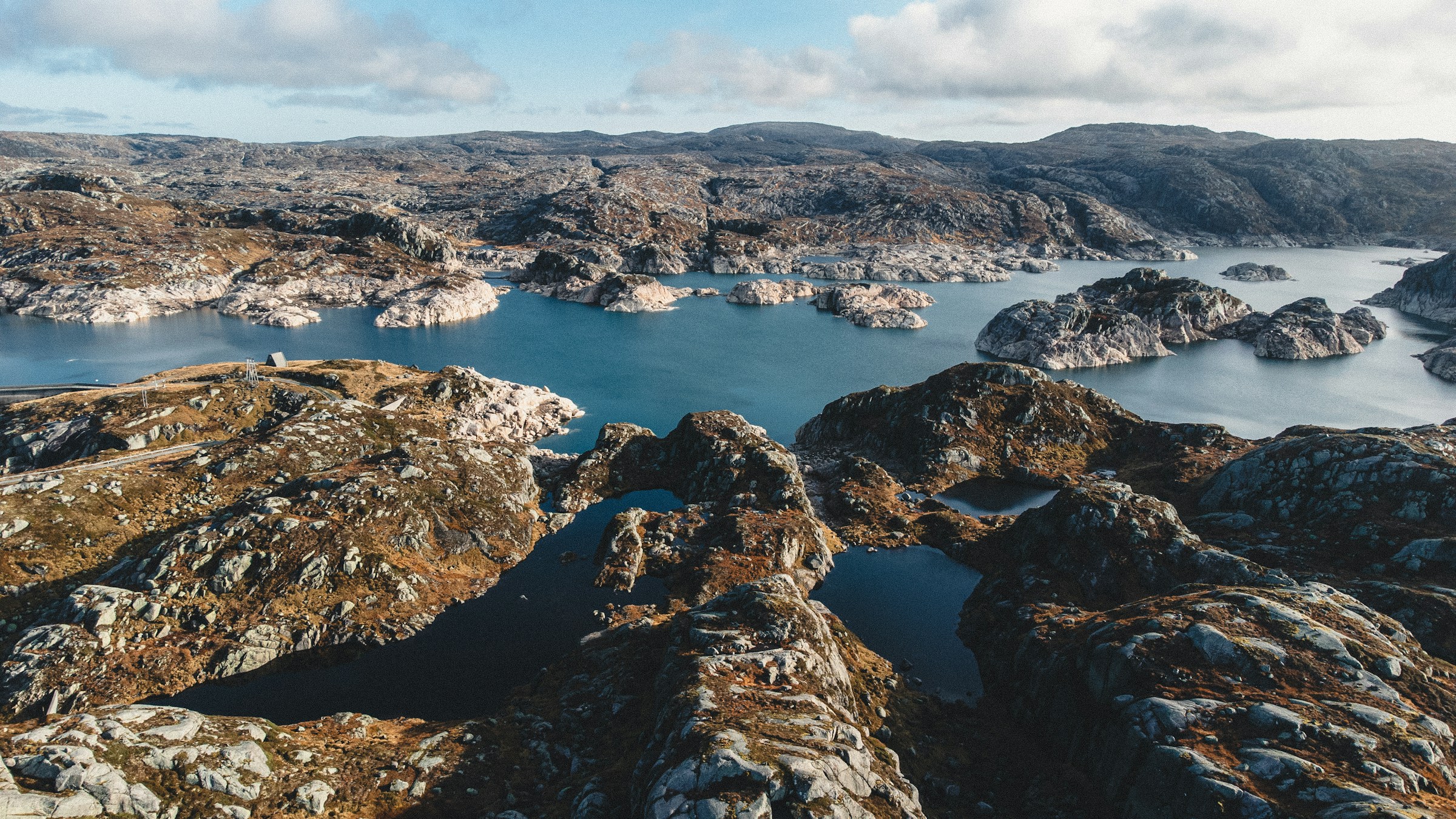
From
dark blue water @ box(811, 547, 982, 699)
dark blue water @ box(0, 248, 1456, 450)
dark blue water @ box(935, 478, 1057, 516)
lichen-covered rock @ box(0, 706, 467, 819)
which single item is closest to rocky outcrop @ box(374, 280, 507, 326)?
→ dark blue water @ box(0, 248, 1456, 450)

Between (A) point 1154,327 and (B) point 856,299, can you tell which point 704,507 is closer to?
(B) point 856,299

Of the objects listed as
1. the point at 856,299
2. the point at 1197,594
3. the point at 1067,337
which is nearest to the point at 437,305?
the point at 856,299

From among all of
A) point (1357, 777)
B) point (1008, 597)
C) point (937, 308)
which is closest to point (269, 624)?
point (1008, 597)

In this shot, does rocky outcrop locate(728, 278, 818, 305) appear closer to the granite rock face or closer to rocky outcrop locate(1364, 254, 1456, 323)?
the granite rock face

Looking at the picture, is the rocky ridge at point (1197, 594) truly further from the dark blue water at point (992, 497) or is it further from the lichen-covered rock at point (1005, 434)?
the dark blue water at point (992, 497)

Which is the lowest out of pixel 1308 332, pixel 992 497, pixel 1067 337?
pixel 992 497

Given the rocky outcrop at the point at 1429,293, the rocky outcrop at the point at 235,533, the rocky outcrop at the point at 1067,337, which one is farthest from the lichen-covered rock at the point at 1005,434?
the rocky outcrop at the point at 1429,293
